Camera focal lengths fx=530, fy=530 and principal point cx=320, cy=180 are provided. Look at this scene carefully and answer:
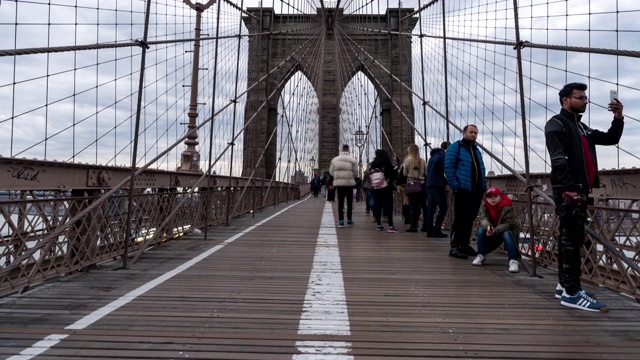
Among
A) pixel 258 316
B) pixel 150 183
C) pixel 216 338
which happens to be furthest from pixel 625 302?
pixel 150 183

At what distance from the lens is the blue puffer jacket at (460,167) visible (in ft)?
15.1

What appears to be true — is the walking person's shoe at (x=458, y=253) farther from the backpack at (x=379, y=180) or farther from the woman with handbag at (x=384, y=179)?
the backpack at (x=379, y=180)

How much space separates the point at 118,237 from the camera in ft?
15.0

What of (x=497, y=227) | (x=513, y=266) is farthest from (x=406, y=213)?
(x=513, y=266)

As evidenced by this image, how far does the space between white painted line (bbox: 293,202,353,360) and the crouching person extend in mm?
1226

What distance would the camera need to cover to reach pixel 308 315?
2.75 m

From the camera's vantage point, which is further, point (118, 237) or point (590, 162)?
point (118, 237)

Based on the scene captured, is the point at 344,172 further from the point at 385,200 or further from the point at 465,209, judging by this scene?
the point at 465,209

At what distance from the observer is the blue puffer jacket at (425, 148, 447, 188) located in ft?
20.2

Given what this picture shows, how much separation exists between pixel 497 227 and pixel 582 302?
4.65 ft

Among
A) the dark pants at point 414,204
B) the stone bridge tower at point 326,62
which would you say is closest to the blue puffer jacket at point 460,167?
the dark pants at point 414,204

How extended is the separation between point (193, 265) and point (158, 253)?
2.72ft

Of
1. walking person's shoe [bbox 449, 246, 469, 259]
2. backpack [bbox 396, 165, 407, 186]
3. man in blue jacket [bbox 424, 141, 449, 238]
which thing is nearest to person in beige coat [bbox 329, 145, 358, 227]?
backpack [bbox 396, 165, 407, 186]

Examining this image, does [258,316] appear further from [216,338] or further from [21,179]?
[21,179]
